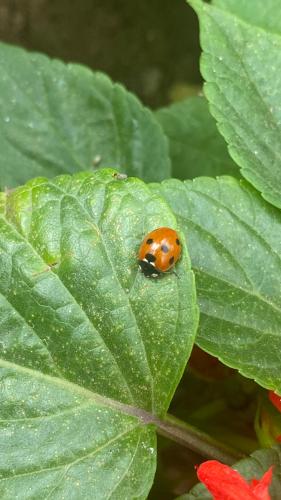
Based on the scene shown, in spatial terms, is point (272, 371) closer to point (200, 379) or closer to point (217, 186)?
point (217, 186)

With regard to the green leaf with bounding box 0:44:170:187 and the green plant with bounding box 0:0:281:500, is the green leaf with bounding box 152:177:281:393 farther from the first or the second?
the green leaf with bounding box 0:44:170:187

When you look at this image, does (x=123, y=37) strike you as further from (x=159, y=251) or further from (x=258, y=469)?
(x=258, y=469)

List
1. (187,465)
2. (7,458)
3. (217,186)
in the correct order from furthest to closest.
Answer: (187,465) → (217,186) → (7,458)

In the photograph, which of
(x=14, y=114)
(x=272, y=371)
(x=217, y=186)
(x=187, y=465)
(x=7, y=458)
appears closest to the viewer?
(x=7, y=458)

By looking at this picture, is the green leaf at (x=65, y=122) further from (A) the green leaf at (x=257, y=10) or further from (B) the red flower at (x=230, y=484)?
(B) the red flower at (x=230, y=484)

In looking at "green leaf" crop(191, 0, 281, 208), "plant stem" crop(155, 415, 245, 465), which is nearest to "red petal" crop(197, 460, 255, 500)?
"plant stem" crop(155, 415, 245, 465)

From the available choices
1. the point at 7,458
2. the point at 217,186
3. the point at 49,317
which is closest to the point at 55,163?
the point at 217,186
